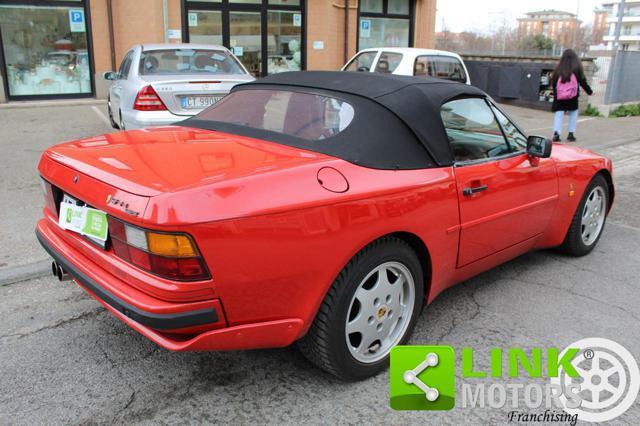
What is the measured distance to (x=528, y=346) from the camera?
3254 millimetres

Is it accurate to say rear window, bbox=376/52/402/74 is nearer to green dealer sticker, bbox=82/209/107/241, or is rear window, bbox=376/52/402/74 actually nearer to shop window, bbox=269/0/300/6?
shop window, bbox=269/0/300/6

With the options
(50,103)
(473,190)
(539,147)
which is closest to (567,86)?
(539,147)

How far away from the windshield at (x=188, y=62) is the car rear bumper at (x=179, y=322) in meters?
5.70

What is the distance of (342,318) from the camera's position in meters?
2.65

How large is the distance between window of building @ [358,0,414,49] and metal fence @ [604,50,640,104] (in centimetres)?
620

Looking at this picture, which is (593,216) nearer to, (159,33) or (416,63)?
(416,63)

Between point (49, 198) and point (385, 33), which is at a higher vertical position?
point (385, 33)

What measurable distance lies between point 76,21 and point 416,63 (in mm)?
8450

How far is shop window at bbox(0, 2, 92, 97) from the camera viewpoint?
43.5 ft

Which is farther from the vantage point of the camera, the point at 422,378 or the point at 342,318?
the point at 422,378

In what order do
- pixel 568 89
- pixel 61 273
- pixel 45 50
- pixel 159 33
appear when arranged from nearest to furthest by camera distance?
pixel 61 273, pixel 568 89, pixel 45 50, pixel 159 33

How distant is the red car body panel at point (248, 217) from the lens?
2.29 metres

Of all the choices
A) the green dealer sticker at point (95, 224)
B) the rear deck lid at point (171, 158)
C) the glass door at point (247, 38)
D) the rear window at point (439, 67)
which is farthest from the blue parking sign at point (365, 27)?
the green dealer sticker at point (95, 224)

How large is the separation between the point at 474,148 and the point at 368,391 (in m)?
1.62
